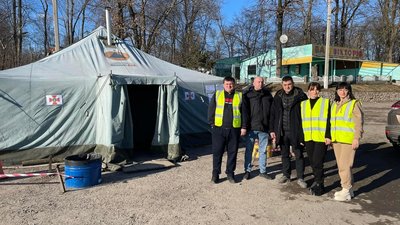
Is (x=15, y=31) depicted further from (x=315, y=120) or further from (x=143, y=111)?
(x=315, y=120)

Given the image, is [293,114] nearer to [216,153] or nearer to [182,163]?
[216,153]

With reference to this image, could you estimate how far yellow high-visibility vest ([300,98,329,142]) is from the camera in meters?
5.86

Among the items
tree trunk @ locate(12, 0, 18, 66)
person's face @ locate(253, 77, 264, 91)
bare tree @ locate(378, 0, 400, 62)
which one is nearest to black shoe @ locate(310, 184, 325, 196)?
person's face @ locate(253, 77, 264, 91)

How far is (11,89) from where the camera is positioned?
26.9ft

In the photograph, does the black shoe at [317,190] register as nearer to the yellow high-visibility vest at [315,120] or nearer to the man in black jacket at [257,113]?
the yellow high-visibility vest at [315,120]

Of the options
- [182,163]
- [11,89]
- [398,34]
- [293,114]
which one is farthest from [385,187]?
[398,34]

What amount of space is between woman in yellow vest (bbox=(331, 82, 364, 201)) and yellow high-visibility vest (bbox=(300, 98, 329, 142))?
14 cm

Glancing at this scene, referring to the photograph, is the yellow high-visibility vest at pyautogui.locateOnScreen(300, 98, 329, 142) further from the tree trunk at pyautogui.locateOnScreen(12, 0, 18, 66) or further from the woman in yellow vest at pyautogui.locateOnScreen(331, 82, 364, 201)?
the tree trunk at pyautogui.locateOnScreen(12, 0, 18, 66)

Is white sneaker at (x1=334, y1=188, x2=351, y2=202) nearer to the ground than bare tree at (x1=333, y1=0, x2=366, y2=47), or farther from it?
nearer to the ground

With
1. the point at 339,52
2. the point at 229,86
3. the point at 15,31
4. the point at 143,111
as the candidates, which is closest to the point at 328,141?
the point at 229,86

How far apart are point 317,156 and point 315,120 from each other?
1.87 ft

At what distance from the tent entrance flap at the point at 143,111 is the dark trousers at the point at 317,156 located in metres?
5.23

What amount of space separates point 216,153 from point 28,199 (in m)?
3.18

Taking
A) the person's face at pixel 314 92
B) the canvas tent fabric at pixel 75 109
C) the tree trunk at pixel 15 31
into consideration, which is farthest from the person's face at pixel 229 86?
the tree trunk at pixel 15 31
